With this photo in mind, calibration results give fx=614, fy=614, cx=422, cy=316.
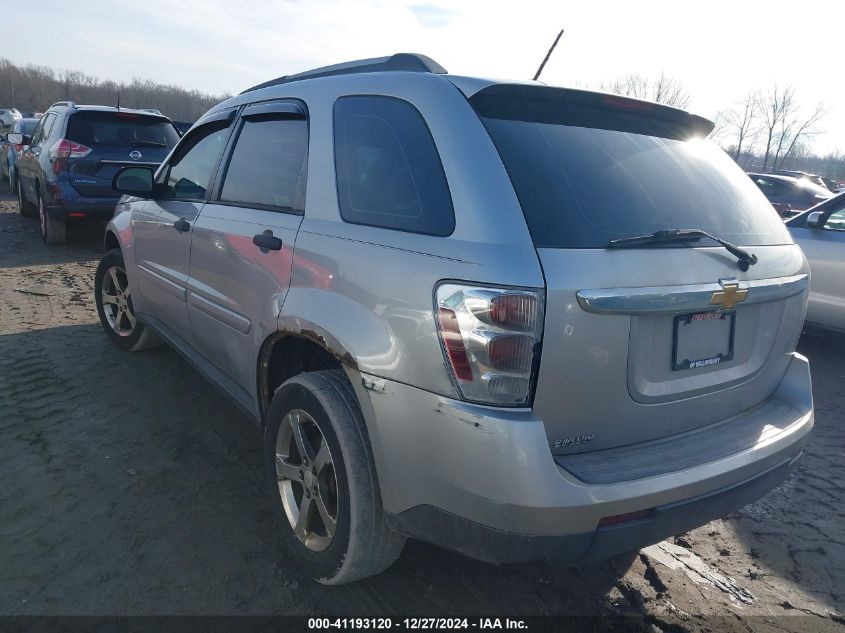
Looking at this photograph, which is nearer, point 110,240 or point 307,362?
point 307,362

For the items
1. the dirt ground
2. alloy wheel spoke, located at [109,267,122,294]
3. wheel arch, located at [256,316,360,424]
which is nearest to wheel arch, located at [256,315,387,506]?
wheel arch, located at [256,316,360,424]

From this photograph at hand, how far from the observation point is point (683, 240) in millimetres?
2045

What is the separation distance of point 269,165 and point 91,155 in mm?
6460

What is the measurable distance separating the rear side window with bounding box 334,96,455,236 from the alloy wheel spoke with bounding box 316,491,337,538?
1.06 m

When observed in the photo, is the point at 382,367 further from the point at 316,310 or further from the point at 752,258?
the point at 752,258

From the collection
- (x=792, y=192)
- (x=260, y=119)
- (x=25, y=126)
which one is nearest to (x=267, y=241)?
(x=260, y=119)

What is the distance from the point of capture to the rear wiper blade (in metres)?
1.92

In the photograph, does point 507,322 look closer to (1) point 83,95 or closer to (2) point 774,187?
(2) point 774,187

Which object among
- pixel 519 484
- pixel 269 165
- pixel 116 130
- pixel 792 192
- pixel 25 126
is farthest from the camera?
pixel 25 126

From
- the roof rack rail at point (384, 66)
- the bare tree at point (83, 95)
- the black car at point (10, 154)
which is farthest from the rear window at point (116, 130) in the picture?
the bare tree at point (83, 95)

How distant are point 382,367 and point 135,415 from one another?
8.05ft

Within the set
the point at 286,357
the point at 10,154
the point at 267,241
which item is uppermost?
the point at 267,241

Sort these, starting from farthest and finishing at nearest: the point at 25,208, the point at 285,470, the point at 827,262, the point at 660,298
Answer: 1. the point at 25,208
2. the point at 827,262
3. the point at 285,470
4. the point at 660,298

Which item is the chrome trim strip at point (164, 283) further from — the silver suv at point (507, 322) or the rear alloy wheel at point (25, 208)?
the rear alloy wheel at point (25, 208)
